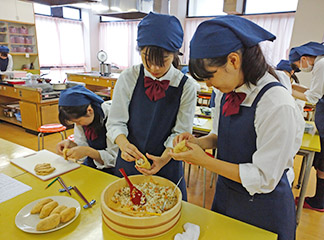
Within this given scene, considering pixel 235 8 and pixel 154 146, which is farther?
pixel 235 8

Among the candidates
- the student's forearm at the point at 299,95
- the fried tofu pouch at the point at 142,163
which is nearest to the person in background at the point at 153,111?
the fried tofu pouch at the point at 142,163

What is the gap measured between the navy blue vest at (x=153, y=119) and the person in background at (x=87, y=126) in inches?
13.5

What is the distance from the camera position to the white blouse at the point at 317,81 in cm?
244

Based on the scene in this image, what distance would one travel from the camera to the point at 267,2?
222 inches

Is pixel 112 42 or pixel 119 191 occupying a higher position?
pixel 112 42

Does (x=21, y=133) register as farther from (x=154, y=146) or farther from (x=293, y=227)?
(x=293, y=227)

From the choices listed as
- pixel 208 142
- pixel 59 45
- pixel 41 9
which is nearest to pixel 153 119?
pixel 208 142

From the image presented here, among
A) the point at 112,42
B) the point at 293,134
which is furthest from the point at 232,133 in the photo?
the point at 112,42

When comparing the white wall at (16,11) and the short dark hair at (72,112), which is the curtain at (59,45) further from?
the short dark hair at (72,112)

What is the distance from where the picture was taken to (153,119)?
1.35 meters

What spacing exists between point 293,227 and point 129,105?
104cm

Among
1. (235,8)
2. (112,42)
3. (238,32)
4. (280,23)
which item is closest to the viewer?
(238,32)

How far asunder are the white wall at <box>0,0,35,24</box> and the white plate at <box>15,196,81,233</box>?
6759 mm

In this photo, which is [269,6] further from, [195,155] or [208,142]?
[195,155]
